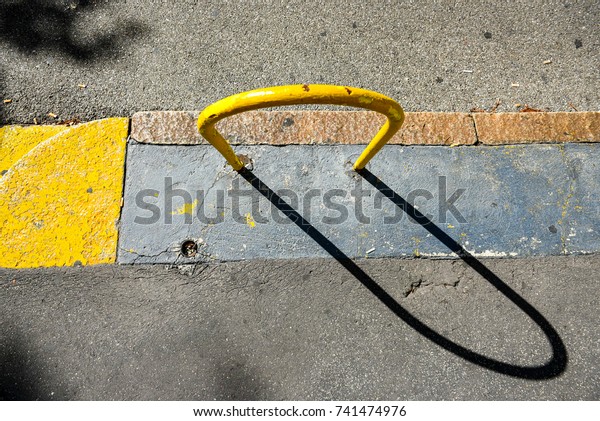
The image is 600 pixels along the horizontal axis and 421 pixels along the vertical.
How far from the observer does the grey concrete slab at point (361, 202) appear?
262 centimetres

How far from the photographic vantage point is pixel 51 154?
2748 mm

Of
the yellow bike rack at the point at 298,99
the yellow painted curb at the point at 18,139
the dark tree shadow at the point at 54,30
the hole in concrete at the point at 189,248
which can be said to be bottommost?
the hole in concrete at the point at 189,248

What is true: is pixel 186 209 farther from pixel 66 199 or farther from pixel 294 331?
pixel 294 331

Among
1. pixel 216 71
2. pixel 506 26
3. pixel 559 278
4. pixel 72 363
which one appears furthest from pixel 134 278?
pixel 506 26

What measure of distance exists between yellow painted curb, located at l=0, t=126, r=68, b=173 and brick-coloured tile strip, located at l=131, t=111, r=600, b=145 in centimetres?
62

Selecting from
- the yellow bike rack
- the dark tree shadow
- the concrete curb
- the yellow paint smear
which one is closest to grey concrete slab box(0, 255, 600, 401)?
the concrete curb

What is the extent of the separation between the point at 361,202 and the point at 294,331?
937 millimetres

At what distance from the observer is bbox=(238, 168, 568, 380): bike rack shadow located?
2.43 metres

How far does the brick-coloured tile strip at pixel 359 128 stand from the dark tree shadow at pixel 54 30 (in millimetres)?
735

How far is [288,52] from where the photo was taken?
308 cm

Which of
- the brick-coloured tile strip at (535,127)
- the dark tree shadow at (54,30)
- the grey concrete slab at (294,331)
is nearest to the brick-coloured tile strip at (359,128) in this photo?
the brick-coloured tile strip at (535,127)

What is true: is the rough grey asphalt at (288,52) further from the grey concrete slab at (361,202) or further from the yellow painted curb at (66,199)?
the grey concrete slab at (361,202)

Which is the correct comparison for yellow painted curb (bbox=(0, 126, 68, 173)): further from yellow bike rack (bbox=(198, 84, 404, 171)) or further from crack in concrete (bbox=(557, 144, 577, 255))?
crack in concrete (bbox=(557, 144, 577, 255))

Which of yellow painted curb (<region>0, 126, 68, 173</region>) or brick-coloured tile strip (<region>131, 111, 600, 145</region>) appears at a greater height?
yellow painted curb (<region>0, 126, 68, 173</region>)
